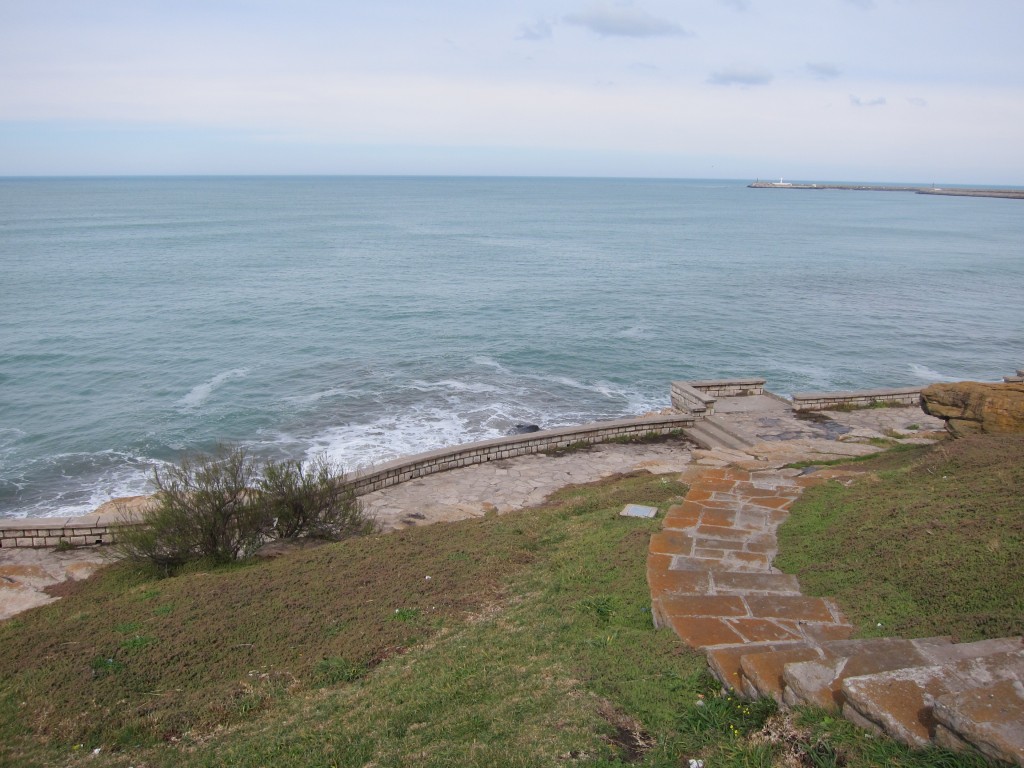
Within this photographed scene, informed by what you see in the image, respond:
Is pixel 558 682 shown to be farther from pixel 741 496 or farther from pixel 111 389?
pixel 111 389

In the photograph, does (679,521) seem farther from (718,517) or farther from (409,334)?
(409,334)

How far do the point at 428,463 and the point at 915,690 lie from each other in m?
11.1

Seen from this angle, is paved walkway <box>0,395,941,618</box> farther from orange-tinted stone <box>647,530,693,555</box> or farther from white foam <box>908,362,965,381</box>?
white foam <box>908,362,965,381</box>

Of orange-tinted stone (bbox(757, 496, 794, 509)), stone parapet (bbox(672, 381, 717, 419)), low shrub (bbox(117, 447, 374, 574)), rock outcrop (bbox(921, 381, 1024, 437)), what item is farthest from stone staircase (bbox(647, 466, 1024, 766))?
stone parapet (bbox(672, 381, 717, 419))

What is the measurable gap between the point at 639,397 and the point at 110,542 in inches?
780

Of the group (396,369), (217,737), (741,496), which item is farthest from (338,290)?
(217,737)

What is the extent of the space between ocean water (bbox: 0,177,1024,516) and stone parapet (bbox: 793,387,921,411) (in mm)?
8206

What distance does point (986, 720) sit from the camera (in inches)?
172

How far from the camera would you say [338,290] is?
48.5 metres

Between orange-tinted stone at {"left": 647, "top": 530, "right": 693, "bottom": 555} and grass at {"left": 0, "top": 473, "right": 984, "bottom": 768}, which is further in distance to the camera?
orange-tinted stone at {"left": 647, "top": 530, "right": 693, "bottom": 555}

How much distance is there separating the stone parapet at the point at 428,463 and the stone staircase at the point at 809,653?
6306mm

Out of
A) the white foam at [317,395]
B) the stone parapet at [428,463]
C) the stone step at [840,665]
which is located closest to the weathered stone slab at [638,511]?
the stone step at [840,665]

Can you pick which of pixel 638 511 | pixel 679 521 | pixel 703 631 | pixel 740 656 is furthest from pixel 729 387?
pixel 740 656

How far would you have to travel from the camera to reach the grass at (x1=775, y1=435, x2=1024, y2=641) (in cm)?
643
